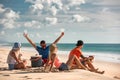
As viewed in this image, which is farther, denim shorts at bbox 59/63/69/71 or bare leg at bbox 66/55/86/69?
denim shorts at bbox 59/63/69/71

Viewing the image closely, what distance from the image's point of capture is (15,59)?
823cm

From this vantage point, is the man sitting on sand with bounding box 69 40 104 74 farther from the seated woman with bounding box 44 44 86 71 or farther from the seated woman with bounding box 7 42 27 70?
the seated woman with bounding box 7 42 27 70

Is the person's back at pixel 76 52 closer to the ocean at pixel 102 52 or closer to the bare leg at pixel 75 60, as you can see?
the bare leg at pixel 75 60

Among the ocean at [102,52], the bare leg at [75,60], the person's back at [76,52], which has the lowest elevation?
the ocean at [102,52]

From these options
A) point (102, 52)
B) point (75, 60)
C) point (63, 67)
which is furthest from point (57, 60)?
point (102, 52)

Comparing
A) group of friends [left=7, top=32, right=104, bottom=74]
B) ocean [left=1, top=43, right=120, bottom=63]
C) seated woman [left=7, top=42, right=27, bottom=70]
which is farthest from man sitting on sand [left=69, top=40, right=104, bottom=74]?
ocean [left=1, top=43, right=120, bottom=63]

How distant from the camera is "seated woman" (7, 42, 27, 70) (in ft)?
26.9

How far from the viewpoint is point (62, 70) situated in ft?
26.2

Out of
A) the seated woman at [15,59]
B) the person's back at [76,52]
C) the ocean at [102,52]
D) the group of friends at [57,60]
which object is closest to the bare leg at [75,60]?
the group of friends at [57,60]

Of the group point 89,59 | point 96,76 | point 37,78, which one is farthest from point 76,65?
point 37,78

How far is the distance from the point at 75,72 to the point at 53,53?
0.67m

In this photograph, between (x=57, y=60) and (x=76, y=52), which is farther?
(x=57, y=60)

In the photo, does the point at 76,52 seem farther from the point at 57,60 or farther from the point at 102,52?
the point at 102,52

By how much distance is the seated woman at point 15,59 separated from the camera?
26.9 feet
